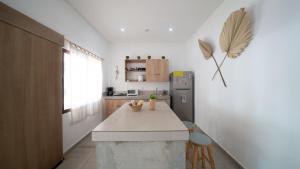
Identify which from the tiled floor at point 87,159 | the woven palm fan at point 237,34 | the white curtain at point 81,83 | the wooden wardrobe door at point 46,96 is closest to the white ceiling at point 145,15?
the woven palm fan at point 237,34

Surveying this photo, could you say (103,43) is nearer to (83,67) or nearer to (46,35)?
(83,67)

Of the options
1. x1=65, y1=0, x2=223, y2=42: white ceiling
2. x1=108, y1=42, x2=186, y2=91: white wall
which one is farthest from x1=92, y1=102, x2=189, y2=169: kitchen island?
x1=108, y1=42, x2=186, y2=91: white wall

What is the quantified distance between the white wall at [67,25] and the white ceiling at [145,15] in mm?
199

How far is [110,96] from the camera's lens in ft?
13.0

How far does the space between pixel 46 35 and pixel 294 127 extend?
2.99m

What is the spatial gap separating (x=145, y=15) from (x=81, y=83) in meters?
2.00

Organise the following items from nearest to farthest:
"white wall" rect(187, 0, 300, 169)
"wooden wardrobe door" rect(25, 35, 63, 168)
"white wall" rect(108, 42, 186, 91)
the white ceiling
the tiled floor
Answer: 1. "white wall" rect(187, 0, 300, 169)
2. "wooden wardrobe door" rect(25, 35, 63, 168)
3. the tiled floor
4. the white ceiling
5. "white wall" rect(108, 42, 186, 91)

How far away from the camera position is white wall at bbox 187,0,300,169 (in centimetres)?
119

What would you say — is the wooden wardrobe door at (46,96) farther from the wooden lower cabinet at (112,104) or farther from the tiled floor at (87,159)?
Result: the wooden lower cabinet at (112,104)

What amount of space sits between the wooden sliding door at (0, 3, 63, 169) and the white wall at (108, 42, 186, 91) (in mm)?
2596

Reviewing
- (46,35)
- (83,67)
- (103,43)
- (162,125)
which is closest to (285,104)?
(162,125)

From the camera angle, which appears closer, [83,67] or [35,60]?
[35,60]

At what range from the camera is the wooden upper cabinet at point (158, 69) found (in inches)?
165

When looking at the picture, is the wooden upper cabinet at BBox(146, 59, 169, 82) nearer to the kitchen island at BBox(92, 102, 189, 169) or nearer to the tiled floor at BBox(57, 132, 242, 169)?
the tiled floor at BBox(57, 132, 242, 169)
